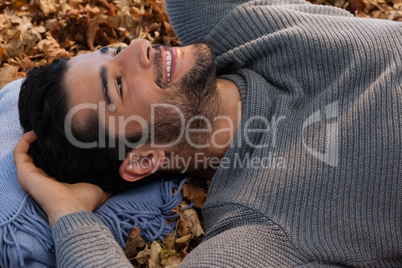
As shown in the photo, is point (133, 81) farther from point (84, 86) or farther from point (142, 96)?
point (84, 86)

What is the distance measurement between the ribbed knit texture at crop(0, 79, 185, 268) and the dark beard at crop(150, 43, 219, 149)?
0.33 metres

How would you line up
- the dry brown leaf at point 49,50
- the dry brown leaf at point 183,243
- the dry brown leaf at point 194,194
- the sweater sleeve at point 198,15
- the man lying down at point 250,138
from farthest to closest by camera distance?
the dry brown leaf at point 49,50, the sweater sleeve at point 198,15, the dry brown leaf at point 194,194, the dry brown leaf at point 183,243, the man lying down at point 250,138

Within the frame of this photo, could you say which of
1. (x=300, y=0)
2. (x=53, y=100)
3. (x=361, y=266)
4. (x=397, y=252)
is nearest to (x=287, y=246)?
(x=361, y=266)

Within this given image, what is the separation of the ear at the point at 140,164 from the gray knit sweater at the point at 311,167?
0.32m

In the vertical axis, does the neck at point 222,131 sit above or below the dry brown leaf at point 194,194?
above

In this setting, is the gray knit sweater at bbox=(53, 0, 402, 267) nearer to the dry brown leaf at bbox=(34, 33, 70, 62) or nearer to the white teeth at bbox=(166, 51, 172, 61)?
the white teeth at bbox=(166, 51, 172, 61)

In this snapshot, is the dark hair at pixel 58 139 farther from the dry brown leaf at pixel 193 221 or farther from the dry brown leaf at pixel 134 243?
the dry brown leaf at pixel 193 221

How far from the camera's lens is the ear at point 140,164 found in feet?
7.45

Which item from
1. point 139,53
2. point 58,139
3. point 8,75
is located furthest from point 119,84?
point 8,75

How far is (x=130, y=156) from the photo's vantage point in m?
2.26

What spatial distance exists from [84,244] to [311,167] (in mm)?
1127

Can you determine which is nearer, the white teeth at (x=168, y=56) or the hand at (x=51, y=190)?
the hand at (x=51, y=190)

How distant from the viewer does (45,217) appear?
215 centimetres

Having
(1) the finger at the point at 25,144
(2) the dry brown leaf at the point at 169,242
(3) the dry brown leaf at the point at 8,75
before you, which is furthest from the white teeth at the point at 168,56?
(3) the dry brown leaf at the point at 8,75
